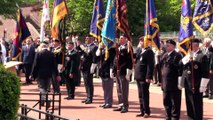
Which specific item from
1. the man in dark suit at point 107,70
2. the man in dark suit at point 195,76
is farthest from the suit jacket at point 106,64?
the man in dark suit at point 195,76

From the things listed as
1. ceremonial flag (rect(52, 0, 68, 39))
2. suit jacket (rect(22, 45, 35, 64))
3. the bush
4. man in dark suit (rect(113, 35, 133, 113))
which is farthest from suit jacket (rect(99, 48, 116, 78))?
suit jacket (rect(22, 45, 35, 64))

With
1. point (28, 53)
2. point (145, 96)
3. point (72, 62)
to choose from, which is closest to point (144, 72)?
point (145, 96)

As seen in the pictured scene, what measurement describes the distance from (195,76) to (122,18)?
3.64 m

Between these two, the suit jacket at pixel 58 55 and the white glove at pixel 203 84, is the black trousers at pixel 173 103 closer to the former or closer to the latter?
the white glove at pixel 203 84

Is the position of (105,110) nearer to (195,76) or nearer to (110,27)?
(110,27)

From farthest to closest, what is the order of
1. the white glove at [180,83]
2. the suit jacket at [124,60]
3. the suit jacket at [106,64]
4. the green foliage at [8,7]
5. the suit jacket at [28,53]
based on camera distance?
the green foliage at [8,7] → the suit jacket at [28,53] → the suit jacket at [106,64] → the suit jacket at [124,60] → the white glove at [180,83]

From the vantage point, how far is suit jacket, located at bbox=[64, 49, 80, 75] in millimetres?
15648

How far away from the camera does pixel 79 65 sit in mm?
16109

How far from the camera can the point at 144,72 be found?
12188mm

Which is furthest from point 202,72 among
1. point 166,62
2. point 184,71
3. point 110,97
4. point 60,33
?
point 60,33

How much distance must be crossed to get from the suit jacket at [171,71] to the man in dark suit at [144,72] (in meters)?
0.93

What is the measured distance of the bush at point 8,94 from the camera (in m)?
6.77

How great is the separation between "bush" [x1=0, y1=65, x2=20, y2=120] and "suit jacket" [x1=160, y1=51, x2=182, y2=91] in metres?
4.81

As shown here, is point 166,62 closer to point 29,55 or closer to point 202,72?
point 202,72
